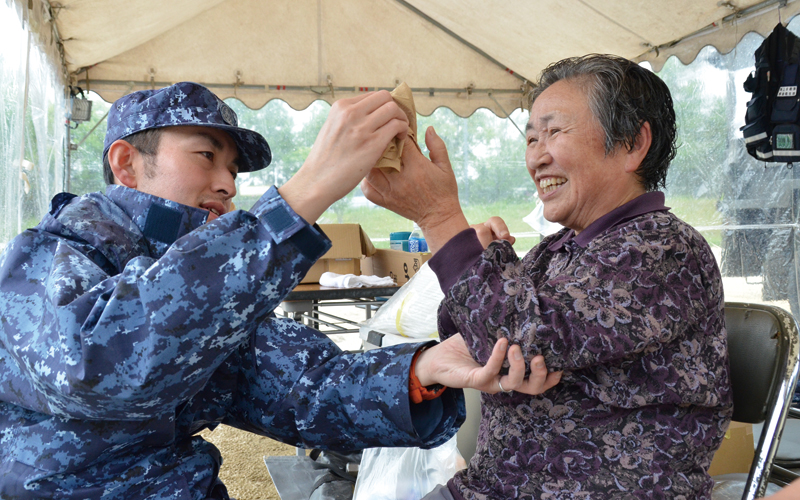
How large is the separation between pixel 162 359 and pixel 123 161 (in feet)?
2.09

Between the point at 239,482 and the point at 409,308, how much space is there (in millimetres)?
1770

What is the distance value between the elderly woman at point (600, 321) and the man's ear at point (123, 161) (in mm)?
481

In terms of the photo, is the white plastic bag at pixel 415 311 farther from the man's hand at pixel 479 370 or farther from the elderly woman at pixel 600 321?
the man's hand at pixel 479 370

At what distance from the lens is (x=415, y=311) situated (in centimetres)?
219

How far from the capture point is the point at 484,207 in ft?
30.1

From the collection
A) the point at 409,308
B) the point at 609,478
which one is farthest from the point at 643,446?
the point at 409,308

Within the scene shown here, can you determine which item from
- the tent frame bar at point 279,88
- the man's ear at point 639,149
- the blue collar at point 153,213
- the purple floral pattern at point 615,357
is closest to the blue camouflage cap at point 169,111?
the blue collar at point 153,213

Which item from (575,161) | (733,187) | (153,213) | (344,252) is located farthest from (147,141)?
(733,187)

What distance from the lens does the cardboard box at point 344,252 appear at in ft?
13.3

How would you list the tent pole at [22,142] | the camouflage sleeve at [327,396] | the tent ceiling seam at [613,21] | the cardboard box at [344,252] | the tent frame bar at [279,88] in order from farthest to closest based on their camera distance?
1. the tent frame bar at [279,88]
2. the tent ceiling seam at [613,21]
3. the cardboard box at [344,252]
4. the tent pole at [22,142]
5. the camouflage sleeve at [327,396]

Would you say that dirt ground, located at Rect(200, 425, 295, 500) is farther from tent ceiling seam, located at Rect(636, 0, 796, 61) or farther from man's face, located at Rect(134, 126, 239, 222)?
tent ceiling seam, located at Rect(636, 0, 796, 61)

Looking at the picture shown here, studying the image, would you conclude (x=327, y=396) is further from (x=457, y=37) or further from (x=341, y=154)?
(x=457, y=37)

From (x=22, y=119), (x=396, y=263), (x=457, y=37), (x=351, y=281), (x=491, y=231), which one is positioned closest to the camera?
(x=491, y=231)

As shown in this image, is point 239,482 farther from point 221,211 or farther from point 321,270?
point 221,211
